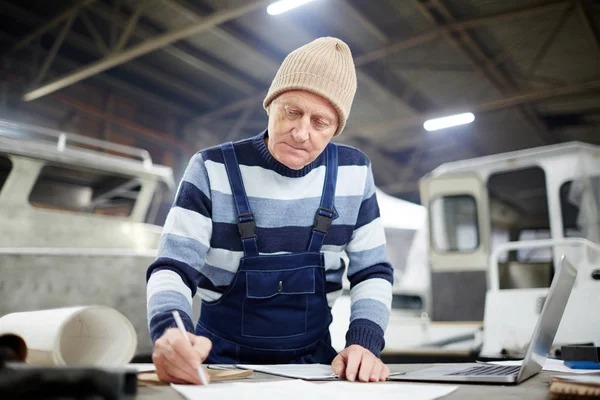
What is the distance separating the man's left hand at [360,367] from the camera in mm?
1125

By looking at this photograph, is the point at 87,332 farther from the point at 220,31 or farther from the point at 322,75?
the point at 220,31

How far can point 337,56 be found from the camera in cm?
156

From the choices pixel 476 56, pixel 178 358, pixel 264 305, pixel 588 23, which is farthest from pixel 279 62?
pixel 178 358

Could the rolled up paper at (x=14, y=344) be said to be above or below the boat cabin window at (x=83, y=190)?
below

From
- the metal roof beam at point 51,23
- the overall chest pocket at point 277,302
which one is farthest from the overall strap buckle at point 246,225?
the metal roof beam at point 51,23

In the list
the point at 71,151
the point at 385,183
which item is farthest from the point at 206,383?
the point at 385,183

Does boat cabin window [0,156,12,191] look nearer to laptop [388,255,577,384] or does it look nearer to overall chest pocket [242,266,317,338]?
overall chest pocket [242,266,317,338]

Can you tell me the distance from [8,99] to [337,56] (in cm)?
746

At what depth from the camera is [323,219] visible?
1529mm

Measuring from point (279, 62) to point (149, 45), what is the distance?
211 cm

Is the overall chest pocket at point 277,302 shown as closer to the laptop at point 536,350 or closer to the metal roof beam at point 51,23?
the laptop at point 536,350

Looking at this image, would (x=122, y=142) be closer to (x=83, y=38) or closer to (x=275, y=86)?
(x=83, y=38)

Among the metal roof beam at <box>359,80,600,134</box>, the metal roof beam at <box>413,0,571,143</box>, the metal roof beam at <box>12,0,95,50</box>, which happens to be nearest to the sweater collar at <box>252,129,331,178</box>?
the metal roof beam at <box>413,0,571,143</box>

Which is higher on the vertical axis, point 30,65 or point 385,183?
point 30,65
